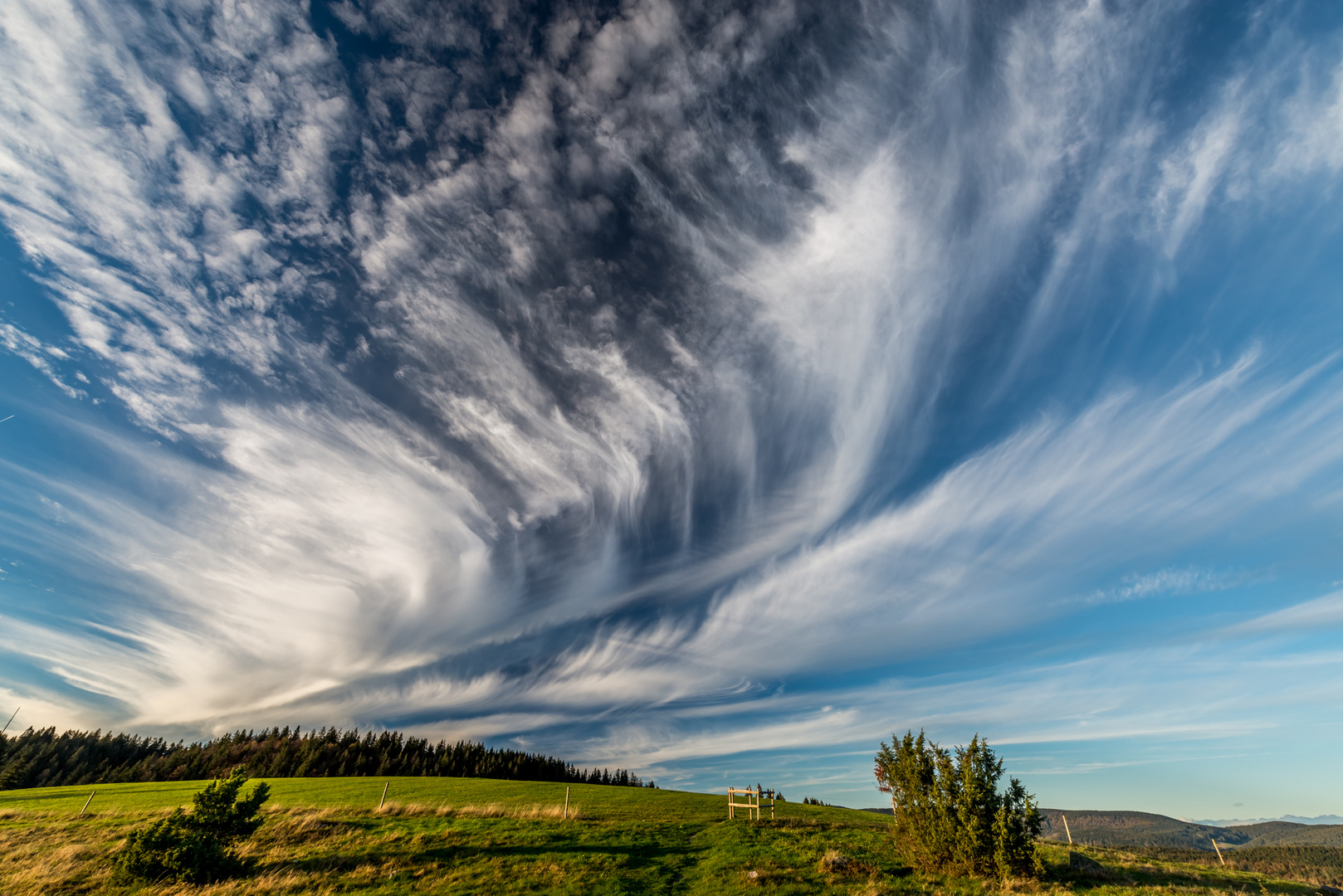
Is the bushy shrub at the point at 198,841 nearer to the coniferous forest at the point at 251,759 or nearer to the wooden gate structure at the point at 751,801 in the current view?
the wooden gate structure at the point at 751,801

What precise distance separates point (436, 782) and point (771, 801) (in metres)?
38.2

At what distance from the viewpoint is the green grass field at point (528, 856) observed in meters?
20.6

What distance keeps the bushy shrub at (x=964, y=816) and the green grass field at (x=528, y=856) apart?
871 mm

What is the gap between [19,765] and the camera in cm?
9894

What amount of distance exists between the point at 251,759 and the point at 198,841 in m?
130

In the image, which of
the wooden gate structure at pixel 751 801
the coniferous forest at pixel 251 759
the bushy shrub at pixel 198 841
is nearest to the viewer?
the bushy shrub at pixel 198 841

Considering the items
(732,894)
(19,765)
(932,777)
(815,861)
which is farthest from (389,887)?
(19,765)

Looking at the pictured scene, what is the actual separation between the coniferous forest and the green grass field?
79.4m

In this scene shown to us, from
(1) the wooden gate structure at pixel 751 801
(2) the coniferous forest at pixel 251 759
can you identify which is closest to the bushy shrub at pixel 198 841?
(1) the wooden gate structure at pixel 751 801

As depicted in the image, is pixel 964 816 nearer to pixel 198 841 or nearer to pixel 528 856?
pixel 528 856

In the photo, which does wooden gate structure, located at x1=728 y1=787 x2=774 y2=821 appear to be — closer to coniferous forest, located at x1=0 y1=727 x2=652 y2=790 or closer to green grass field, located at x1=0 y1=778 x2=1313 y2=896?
green grass field, located at x1=0 y1=778 x2=1313 y2=896

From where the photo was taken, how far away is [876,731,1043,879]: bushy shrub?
72.7ft

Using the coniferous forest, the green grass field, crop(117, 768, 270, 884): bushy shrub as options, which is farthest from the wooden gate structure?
the coniferous forest

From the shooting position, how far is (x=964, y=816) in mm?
22828
